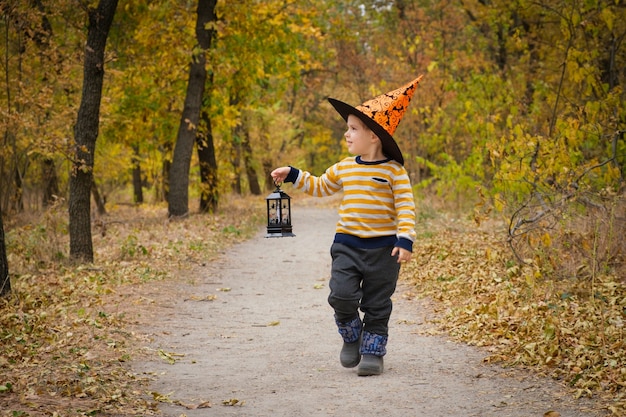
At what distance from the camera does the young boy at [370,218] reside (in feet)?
18.4

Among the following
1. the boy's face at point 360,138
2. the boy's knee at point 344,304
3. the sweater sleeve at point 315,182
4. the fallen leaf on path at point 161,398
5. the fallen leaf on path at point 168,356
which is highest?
the boy's face at point 360,138

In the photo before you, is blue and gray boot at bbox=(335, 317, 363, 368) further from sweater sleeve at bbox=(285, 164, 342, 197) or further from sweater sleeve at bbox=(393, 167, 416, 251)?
sweater sleeve at bbox=(285, 164, 342, 197)

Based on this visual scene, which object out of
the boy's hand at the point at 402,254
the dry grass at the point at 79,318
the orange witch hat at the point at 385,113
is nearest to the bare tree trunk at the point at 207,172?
the dry grass at the point at 79,318

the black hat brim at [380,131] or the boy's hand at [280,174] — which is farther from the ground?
the black hat brim at [380,131]

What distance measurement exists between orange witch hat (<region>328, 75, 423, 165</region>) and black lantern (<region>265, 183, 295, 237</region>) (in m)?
0.82

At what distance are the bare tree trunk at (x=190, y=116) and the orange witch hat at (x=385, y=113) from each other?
39.9 ft

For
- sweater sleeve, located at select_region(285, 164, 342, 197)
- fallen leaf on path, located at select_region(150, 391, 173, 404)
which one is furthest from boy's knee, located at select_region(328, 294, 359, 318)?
fallen leaf on path, located at select_region(150, 391, 173, 404)

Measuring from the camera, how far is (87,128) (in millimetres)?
10750

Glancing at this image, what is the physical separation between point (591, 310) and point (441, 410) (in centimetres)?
220

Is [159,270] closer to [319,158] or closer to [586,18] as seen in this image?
[586,18]

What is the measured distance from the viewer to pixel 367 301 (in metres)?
5.81

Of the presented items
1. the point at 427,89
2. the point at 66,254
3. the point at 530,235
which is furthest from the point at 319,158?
the point at 530,235

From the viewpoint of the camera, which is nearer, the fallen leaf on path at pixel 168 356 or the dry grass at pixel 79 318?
the dry grass at pixel 79 318

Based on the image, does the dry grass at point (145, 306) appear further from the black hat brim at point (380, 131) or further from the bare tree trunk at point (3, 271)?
the black hat brim at point (380, 131)
